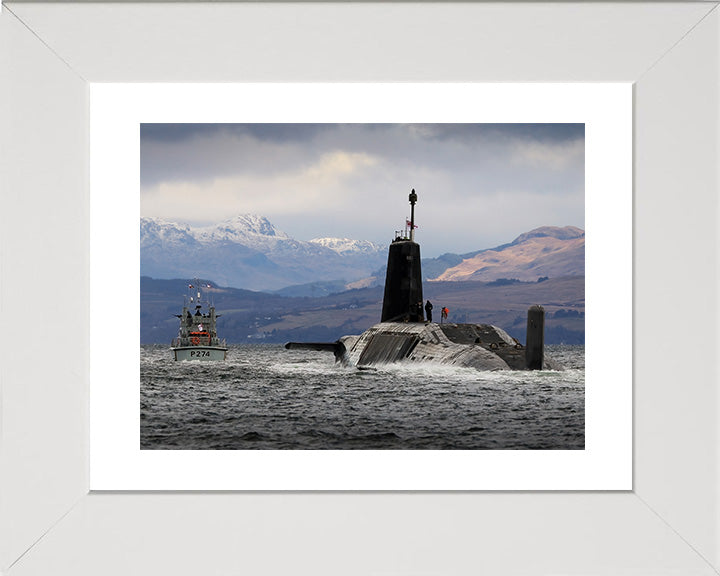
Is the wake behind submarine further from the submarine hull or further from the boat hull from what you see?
the boat hull

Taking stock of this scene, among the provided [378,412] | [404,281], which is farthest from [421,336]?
[378,412]
